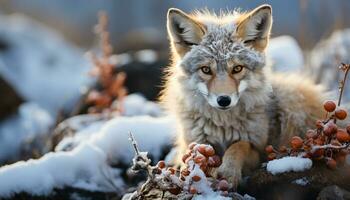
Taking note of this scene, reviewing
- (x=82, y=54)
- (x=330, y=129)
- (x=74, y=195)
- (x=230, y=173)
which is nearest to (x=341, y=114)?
(x=330, y=129)

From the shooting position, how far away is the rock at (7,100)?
33.9ft

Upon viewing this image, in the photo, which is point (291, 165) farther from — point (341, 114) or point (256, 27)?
point (256, 27)

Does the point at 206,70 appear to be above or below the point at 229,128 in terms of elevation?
above

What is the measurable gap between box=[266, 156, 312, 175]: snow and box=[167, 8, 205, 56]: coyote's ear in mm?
1332

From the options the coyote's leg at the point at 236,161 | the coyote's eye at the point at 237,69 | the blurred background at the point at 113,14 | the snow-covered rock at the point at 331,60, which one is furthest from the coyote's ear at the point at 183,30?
the blurred background at the point at 113,14

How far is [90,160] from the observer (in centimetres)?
588

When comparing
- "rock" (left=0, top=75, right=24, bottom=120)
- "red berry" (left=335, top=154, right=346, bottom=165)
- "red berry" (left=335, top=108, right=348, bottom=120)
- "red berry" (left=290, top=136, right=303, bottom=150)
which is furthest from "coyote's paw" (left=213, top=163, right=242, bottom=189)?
"rock" (left=0, top=75, right=24, bottom=120)

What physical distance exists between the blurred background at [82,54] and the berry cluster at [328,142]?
150cm

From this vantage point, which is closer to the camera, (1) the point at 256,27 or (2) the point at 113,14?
(1) the point at 256,27

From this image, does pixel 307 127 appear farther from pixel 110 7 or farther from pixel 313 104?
pixel 110 7

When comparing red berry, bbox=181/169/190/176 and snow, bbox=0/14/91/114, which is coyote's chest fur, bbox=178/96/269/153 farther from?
snow, bbox=0/14/91/114

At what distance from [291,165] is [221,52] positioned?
1.11m

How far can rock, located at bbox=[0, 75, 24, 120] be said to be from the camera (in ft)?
33.9

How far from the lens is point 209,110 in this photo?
530cm
